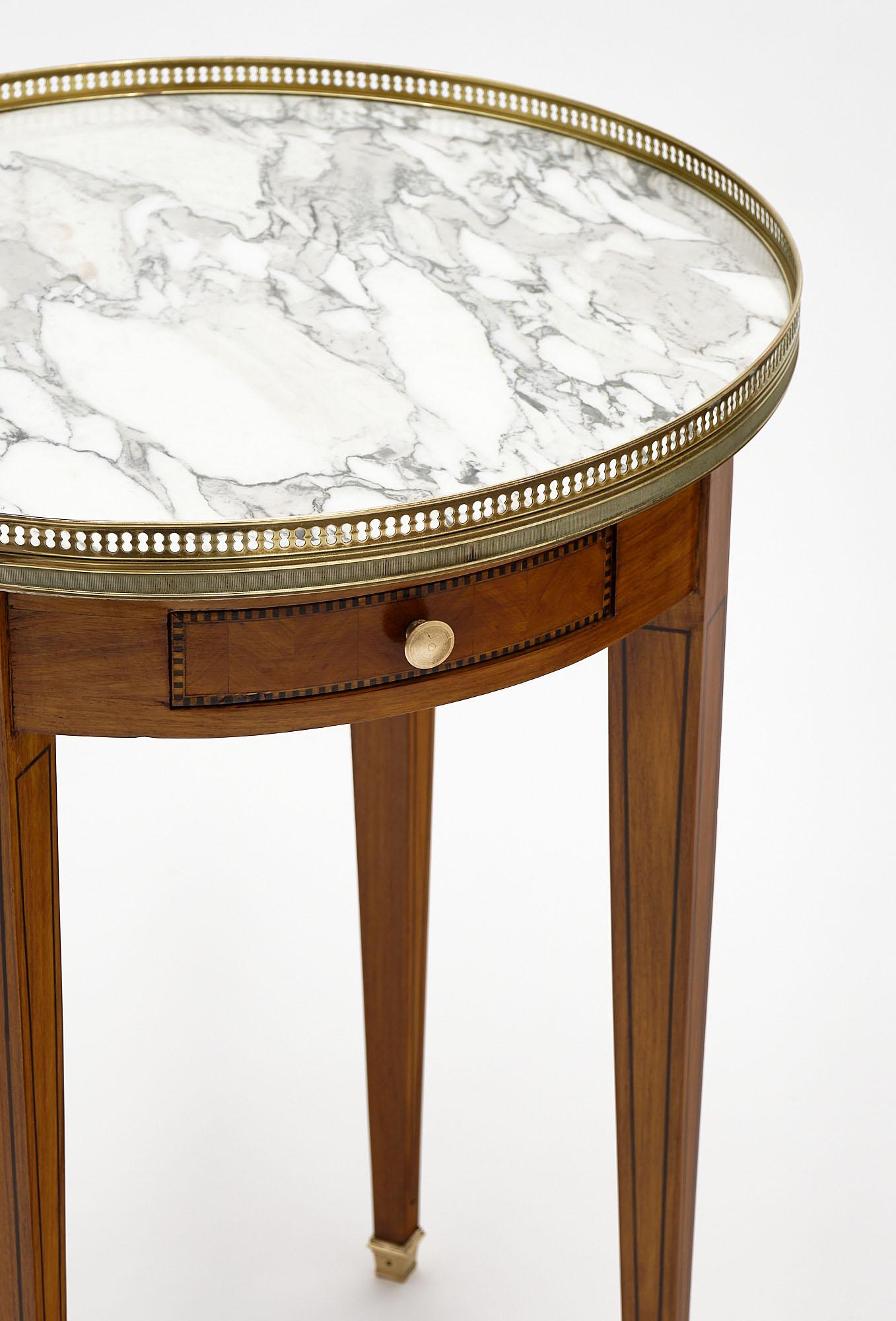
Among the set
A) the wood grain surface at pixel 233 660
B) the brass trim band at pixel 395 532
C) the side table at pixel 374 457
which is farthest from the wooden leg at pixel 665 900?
the wood grain surface at pixel 233 660

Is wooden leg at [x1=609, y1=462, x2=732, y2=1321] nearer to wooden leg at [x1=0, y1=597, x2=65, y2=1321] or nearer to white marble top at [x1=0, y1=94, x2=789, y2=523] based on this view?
white marble top at [x1=0, y1=94, x2=789, y2=523]

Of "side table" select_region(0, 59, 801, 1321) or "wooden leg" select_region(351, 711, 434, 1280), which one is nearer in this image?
"side table" select_region(0, 59, 801, 1321)

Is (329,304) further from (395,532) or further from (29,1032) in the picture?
(29,1032)

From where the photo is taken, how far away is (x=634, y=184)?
75.8 inches

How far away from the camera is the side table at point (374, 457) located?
1341 mm

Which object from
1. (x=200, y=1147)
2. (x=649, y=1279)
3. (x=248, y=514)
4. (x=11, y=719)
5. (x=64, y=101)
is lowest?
(x=200, y=1147)

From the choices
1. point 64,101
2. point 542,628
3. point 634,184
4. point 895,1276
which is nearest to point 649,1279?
point 895,1276

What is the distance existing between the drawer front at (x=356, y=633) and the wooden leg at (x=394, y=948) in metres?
0.65

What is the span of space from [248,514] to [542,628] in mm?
246

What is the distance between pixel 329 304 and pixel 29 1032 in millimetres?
595

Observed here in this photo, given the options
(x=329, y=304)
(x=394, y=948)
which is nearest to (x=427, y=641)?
(x=329, y=304)

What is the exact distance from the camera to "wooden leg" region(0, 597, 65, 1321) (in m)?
1.39

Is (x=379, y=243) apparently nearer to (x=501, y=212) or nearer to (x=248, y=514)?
(x=501, y=212)

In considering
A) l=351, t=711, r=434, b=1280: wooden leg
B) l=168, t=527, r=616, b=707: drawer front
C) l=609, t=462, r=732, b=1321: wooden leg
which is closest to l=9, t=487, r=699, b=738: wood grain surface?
l=168, t=527, r=616, b=707: drawer front
